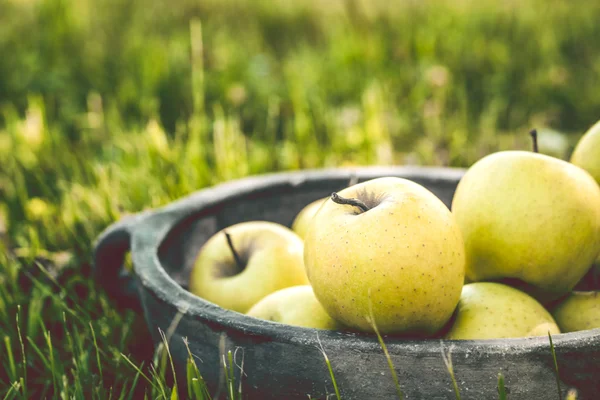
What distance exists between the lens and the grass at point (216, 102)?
2438 mm

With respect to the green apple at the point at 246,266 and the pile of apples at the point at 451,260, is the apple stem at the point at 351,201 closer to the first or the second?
the pile of apples at the point at 451,260

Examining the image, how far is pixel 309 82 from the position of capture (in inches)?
149

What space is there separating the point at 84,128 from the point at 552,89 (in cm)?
267

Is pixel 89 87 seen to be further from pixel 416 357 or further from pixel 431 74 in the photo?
pixel 416 357

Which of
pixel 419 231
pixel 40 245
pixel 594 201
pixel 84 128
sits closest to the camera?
pixel 419 231

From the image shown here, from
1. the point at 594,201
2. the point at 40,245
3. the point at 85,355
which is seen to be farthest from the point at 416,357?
the point at 40,245

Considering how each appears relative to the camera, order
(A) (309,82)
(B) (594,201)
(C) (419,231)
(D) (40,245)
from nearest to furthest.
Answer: (C) (419,231), (B) (594,201), (D) (40,245), (A) (309,82)

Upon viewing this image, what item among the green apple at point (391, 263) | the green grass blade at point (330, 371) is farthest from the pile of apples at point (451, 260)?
the green grass blade at point (330, 371)

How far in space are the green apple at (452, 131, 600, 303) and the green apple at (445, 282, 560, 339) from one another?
0.08 m

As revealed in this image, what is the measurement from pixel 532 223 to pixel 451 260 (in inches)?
10.3

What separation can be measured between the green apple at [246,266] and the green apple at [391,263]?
14.4 inches

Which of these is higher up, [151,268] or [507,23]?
[507,23]

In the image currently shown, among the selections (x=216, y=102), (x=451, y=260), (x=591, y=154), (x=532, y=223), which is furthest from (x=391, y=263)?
(x=216, y=102)

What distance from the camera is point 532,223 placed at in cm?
143
